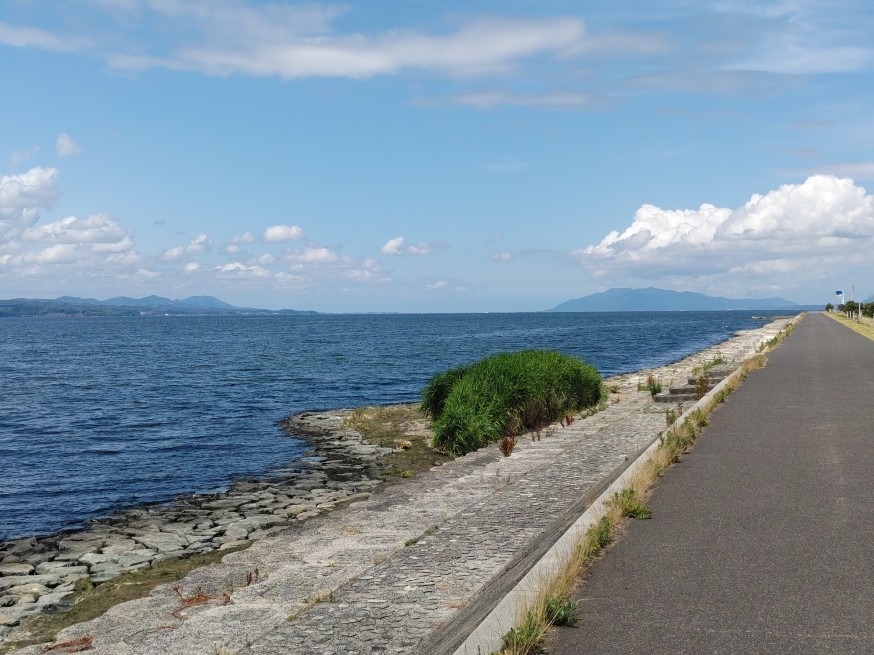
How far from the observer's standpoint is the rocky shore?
10164mm

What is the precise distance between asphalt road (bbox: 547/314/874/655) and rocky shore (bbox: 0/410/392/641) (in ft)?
20.7

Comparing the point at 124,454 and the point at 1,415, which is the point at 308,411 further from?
the point at 1,415

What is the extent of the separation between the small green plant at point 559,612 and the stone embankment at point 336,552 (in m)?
0.88

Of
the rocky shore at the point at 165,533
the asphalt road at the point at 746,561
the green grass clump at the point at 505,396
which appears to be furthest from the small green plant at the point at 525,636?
the green grass clump at the point at 505,396

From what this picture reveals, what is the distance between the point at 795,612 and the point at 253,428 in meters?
23.2

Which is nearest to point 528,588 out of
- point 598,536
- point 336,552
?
point 598,536

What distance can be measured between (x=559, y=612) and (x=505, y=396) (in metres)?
14.8

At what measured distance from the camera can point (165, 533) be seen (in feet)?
42.4

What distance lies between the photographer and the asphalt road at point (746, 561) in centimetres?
551

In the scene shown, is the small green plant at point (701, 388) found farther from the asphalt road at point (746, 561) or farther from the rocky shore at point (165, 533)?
the rocky shore at point (165, 533)

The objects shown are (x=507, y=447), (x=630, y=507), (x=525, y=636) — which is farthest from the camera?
(x=507, y=447)

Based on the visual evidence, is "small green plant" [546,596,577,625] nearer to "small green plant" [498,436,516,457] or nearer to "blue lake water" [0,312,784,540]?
"small green plant" [498,436,516,457]

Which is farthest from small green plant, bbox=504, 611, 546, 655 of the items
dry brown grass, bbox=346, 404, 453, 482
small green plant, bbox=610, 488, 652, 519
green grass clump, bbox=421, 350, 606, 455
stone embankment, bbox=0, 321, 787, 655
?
green grass clump, bbox=421, 350, 606, 455

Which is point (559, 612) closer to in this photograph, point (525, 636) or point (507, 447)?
point (525, 636)
